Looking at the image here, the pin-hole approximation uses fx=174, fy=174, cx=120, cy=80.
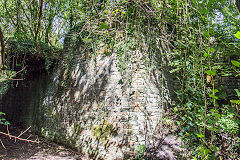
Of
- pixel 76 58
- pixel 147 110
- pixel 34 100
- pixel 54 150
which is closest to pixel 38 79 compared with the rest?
pixel 34 100

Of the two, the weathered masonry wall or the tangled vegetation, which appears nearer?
the tangled vegetation

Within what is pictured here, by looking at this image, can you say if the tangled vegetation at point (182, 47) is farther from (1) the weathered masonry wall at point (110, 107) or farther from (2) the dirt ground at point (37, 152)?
(2) the dirt ground at point (37, 152)

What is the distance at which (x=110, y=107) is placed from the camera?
4.20 meters

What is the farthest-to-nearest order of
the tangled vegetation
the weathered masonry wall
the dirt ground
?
1. the dirt ground
2. the weathered masonry wall
3. the tangled vegetation

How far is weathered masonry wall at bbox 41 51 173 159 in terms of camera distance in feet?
12.9

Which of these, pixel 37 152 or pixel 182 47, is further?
pixel 37 152

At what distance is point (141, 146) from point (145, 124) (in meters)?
0.48

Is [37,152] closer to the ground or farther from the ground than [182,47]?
closer to the ground

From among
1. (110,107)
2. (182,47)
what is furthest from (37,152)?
(182,47)

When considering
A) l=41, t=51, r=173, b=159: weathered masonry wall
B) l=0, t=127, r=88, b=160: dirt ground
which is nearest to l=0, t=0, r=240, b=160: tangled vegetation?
l=41, t=51, r=173, b=159: weathered masonry wall

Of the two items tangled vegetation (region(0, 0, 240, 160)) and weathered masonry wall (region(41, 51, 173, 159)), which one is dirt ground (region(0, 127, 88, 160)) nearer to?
weathered masonry wall (region(41, 51, 173, 159))

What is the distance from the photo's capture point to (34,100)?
662cm

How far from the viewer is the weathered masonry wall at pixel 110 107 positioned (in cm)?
394

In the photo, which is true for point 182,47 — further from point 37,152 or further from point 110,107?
point 37,152
